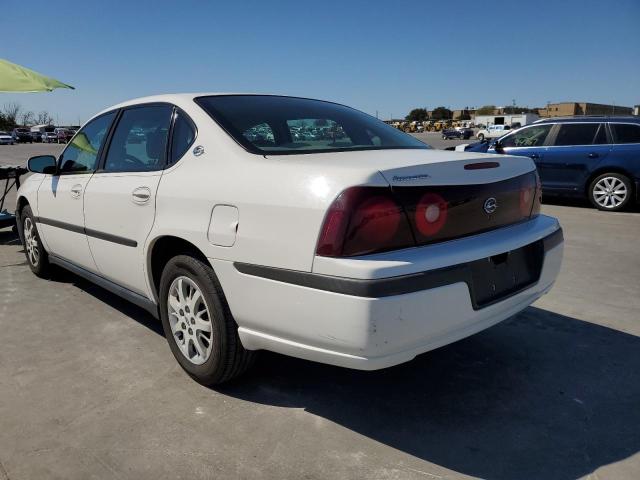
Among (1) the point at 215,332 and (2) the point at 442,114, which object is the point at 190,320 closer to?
(1) the point at 215,332

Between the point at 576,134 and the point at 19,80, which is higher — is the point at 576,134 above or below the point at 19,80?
below

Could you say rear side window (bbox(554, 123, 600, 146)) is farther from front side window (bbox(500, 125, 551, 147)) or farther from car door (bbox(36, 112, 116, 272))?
car door (bbox(36, 112, 116, 272))

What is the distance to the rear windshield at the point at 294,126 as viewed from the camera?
9.04 feet

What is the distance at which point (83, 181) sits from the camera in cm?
368

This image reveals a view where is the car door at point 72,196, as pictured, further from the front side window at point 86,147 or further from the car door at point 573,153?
the car door at point 573,153

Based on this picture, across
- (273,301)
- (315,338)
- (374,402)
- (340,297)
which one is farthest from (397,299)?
(374,402)

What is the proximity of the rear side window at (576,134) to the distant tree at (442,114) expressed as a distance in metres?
122

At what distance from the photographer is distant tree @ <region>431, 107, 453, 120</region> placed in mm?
126375

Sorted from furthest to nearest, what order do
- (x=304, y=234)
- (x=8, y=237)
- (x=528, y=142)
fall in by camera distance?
1. (x=528, y=142)
2. (x=8, y=237)
3. (x=304, y=234)

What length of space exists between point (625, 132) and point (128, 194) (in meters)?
8.37

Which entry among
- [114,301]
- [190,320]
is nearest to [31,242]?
[114,301]

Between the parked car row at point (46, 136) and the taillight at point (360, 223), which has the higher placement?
the taillight at point (360, 223)

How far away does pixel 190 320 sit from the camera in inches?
110

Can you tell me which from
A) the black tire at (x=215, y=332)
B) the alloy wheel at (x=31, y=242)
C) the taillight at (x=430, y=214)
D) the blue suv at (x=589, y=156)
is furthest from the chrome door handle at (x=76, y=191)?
the blue suv at (x=589, y=156)
